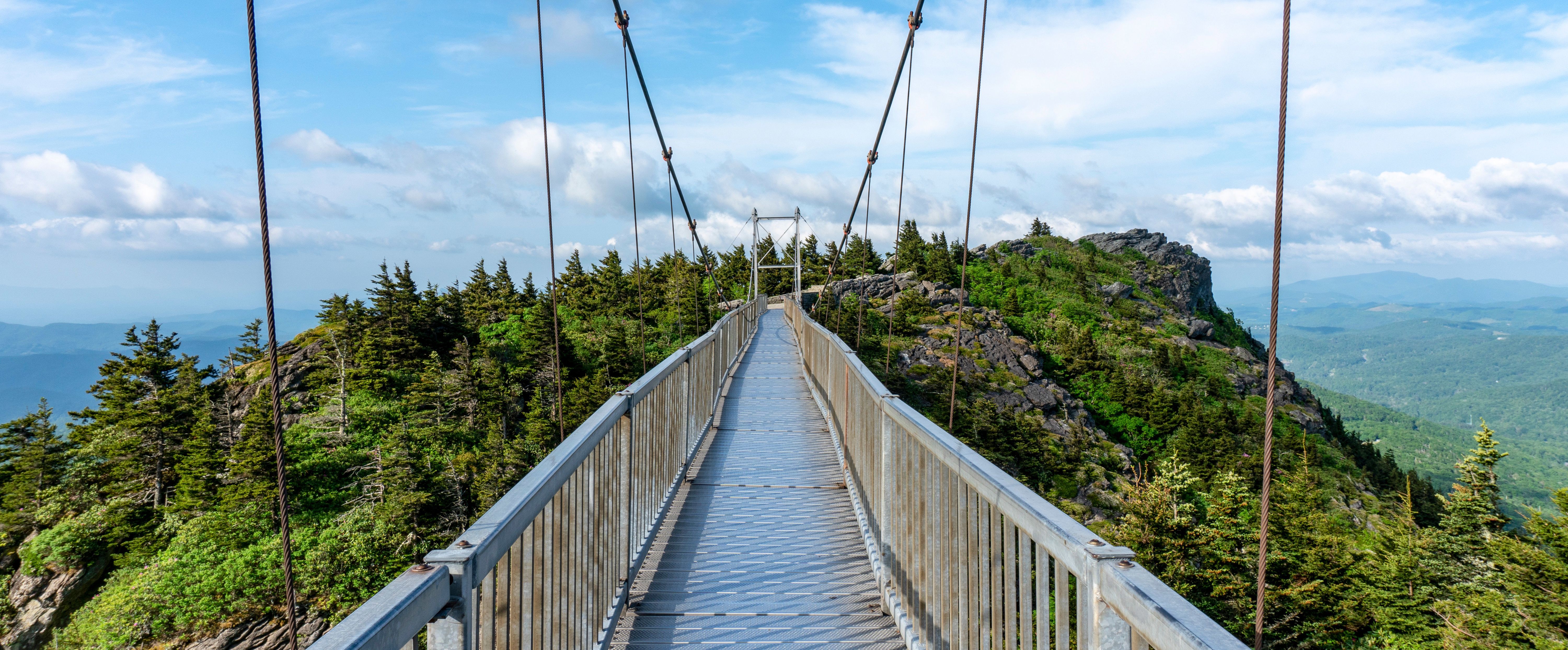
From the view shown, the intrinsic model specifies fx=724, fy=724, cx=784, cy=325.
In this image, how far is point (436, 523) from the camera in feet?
114

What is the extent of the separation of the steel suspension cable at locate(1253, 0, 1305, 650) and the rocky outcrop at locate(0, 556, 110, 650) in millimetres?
55580

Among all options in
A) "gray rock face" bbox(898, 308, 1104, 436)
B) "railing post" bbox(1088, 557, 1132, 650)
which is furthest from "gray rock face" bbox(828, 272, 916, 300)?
"railing post" bbox(1088, 557, 1132, 650)

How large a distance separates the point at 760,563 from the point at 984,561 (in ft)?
7.45

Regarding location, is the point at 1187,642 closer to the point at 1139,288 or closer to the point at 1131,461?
the point at 1131,461

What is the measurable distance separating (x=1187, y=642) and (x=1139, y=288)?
75.1 metres

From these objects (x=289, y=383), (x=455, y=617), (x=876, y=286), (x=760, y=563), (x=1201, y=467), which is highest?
(x=876, y=286)

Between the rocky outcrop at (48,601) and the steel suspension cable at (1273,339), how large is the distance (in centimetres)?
5558

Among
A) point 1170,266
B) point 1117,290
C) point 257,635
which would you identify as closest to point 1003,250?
point 1117,290

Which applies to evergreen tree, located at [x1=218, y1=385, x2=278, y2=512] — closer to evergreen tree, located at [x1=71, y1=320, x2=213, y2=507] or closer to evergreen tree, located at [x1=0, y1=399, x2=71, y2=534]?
evergreen tree, located at [x1=71, y1=320, x2=213, y2=507]

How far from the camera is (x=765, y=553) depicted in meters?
4.47

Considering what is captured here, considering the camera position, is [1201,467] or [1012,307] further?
[1012,307]

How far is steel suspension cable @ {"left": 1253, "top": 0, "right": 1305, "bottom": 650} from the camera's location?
2.40m

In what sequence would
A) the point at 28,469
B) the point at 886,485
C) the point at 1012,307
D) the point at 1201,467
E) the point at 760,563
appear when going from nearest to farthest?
the point at 886,485, the point at 760,563, the point at 1201,467, the point at 28,469, the point at 1012,307

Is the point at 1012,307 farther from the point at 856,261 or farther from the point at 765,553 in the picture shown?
the point at 765,553
